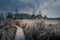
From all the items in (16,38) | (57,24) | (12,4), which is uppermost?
(12,4)

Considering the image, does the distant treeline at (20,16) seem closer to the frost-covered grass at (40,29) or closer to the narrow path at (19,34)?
the frost-covered grass at (40,29)

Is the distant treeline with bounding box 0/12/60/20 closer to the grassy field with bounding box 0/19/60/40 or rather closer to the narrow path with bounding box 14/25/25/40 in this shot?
the grassy field with bounding box 0/19/60/40

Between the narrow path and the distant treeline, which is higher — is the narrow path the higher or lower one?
the lower one

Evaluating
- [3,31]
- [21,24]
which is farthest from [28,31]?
[3,31]

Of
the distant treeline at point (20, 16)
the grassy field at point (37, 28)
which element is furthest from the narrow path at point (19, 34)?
the distant treeline at point (20, 16)

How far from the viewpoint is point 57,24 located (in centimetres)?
513

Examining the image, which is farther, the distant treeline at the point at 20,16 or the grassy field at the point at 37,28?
the distant treeline at the point at 20,16

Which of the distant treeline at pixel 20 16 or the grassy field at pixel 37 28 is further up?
the distant treeline at pixel 20 16

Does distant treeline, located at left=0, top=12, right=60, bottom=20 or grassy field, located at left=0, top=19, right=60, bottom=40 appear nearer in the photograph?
grassy field, located at left=0, top=19, right=60, bottom=40

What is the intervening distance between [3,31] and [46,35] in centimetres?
101

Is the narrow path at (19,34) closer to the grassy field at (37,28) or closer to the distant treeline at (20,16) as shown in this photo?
the grassy field at (37,28)

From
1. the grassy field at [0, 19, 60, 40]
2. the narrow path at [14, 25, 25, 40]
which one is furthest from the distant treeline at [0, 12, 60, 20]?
the narrow path at [14, 25, 25, 40]

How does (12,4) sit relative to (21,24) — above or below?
above

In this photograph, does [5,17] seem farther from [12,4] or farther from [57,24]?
[57,24]
